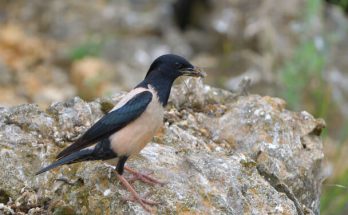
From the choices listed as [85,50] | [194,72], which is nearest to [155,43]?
[85,50]

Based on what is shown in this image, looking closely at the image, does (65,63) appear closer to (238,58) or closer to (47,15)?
(47,15)

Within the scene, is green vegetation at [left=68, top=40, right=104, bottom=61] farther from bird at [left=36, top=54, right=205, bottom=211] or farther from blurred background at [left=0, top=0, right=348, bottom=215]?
bird at [left=36, top=54, right=205, bottom=211]

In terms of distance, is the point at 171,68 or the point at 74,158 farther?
the point at 171,68

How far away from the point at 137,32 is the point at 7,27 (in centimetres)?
194

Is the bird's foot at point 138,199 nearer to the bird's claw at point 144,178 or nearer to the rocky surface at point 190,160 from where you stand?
the rocky surface at point 190,160

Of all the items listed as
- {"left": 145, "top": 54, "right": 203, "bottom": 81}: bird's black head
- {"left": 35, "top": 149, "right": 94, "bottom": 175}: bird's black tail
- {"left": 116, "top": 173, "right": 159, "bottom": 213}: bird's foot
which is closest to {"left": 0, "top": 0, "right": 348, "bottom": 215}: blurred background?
{"left": 145, "top": 54, "right": 203, "bottom": 81}: bird's black head

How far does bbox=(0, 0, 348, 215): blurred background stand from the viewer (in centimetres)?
1034

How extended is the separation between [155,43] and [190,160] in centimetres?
584

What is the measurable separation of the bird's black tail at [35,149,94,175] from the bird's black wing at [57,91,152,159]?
0.15 ft

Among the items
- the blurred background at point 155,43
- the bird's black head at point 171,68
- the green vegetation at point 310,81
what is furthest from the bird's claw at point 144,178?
the blurred background at point 155,43

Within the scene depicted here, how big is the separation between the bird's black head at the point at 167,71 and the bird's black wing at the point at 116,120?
0.20 m

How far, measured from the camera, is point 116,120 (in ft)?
17.1

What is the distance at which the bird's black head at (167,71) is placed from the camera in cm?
544

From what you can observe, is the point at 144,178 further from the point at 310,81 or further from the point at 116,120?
the point at 310,81
